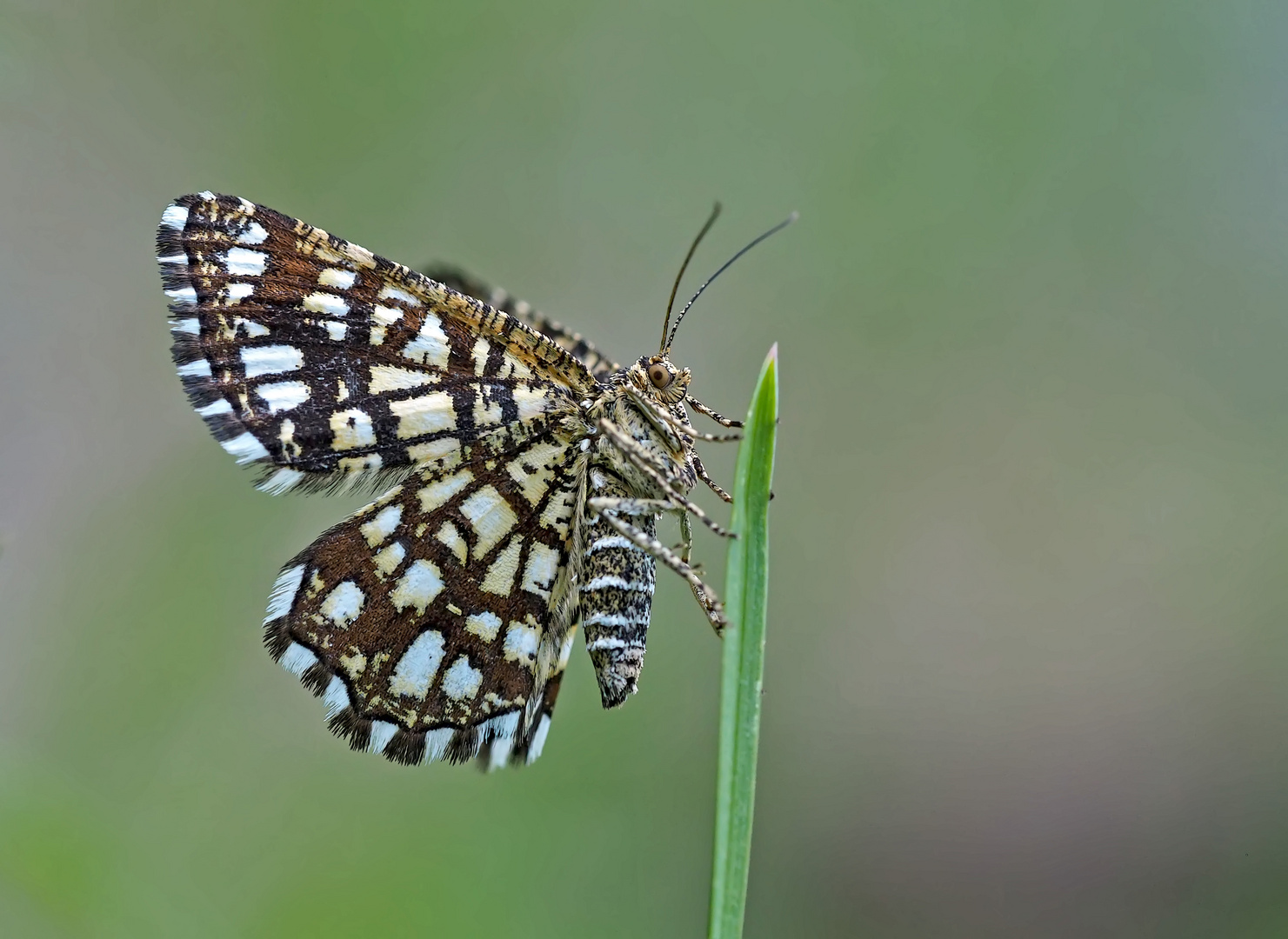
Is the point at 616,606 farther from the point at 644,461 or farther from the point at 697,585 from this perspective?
the point at 644,461

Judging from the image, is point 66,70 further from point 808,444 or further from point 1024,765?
point 1024,765

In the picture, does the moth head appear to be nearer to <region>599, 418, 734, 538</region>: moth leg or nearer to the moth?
the moth

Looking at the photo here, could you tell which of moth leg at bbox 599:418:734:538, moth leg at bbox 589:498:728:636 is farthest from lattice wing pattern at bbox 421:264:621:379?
moth leg at bbox 589:498:728:636

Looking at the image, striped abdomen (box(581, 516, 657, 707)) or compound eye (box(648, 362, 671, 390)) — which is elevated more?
compound eye (box(648, 362, 671, 390))

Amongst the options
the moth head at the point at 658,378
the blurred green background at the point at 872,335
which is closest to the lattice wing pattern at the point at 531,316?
the moth head at the point at 658,378

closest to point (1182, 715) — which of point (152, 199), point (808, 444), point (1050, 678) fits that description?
point (1050, 678)

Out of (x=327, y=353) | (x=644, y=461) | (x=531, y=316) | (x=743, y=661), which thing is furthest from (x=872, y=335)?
(x=743, y=661)

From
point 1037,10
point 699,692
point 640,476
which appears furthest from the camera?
point 1037,10

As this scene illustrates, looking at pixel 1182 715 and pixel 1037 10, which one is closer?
pixel 1182 715
